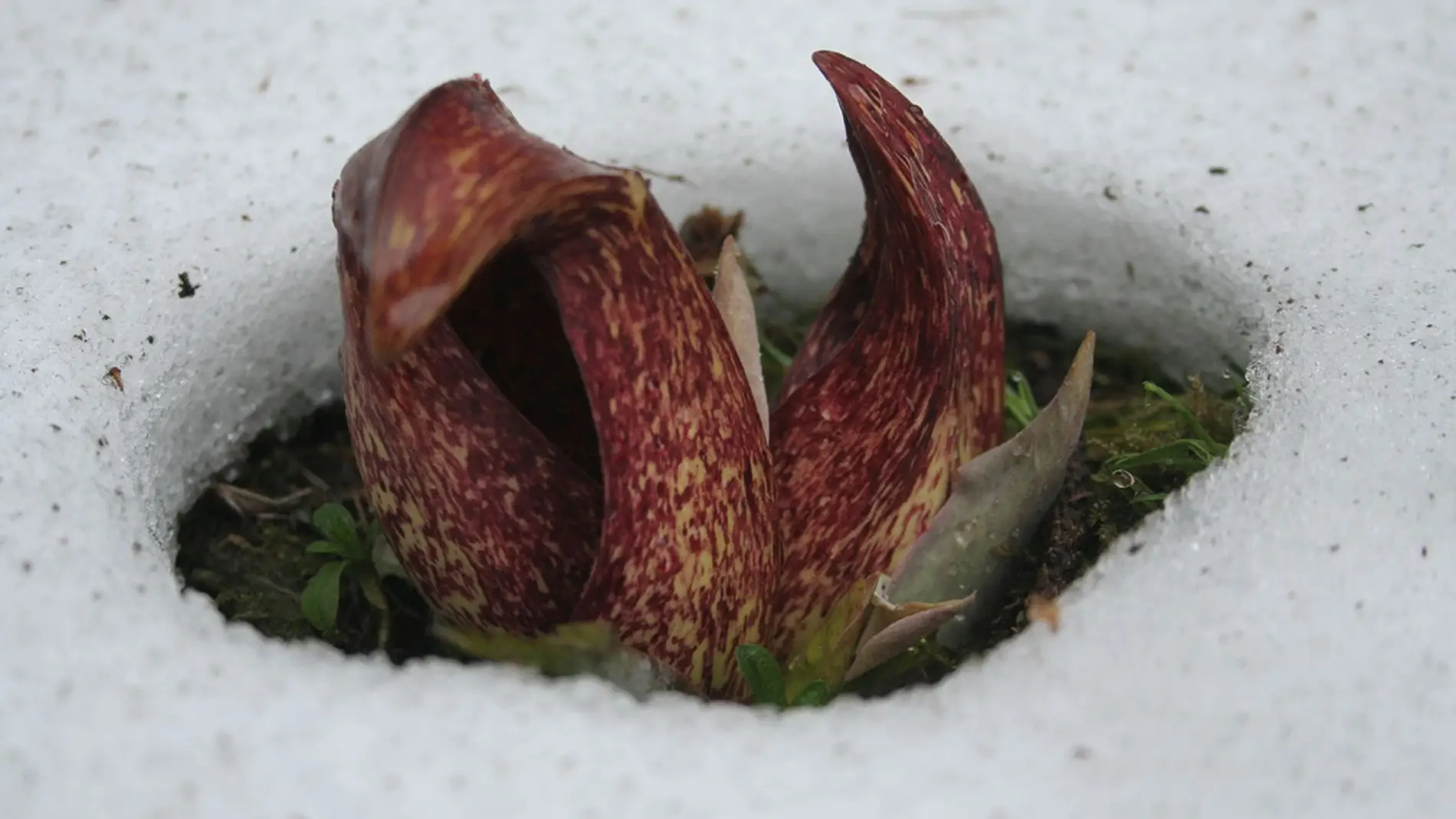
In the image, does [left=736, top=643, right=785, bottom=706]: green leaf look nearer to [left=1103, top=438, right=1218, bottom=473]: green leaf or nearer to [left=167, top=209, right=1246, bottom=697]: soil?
[left=167, top=209, right=1246, bottom=697]: soil

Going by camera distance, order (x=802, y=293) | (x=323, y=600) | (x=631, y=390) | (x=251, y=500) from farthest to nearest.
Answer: (x=802, y=293) → (x=251, y=500) → (x=323, y=600) → (x=631, y=390)

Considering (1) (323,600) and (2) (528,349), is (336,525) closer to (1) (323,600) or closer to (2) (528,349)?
(1) (323,600)

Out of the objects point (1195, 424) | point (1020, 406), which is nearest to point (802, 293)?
point (1020, 406)

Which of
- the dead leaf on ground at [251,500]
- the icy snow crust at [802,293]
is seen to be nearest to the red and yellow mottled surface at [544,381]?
the icy snow crust at [802,293]

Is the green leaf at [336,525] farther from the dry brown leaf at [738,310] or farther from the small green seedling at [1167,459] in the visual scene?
the small green seedling at [1167,459]

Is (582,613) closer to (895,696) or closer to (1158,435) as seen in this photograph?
(895,696)

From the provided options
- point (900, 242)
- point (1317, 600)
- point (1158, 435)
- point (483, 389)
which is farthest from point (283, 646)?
point (1158, 435)
